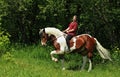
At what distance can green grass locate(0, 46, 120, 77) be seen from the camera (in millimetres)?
17891

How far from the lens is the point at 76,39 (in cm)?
2189

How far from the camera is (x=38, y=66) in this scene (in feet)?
68.0

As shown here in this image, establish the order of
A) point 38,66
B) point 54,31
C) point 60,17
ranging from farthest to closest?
point 60,17, point 54,31, point 38,66

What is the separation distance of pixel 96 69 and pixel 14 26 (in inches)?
389

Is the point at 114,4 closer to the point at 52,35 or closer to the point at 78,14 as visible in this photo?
the point at 78,14

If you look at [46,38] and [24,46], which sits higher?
[46,38]

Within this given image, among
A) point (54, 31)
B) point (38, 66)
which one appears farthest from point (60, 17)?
point (38, 66)

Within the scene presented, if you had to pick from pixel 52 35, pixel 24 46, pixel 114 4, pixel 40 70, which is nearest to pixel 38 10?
pixel 24 46

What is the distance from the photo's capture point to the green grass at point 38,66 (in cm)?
1789

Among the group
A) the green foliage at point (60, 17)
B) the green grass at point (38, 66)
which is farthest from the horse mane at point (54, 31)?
the green foliage at point (60, 17)

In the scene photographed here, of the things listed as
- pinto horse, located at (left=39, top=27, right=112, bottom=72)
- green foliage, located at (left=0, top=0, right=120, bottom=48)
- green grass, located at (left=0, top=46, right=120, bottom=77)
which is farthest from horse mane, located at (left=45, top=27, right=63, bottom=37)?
green foliage, located at (left=0, top=0, right=120, bottom=48)

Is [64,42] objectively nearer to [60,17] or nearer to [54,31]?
[54,31]

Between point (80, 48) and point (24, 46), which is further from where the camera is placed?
point (24, 46)

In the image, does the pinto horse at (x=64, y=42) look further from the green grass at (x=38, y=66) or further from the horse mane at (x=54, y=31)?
the green grass at (x=38, y=66)
